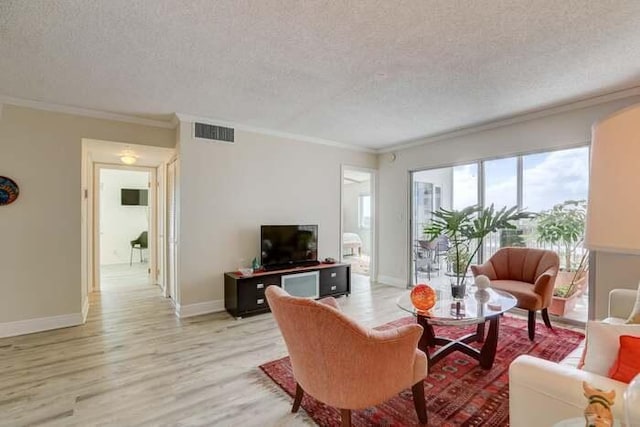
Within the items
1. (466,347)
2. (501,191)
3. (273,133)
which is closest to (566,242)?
(501,191)

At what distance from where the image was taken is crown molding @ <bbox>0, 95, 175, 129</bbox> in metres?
3.34

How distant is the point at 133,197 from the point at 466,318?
9011mm

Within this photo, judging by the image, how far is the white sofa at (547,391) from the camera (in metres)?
1.20

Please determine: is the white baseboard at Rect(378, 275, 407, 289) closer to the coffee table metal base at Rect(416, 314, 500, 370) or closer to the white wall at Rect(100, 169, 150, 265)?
the coffee table metal base at Rect(416, 314, 500, 370)

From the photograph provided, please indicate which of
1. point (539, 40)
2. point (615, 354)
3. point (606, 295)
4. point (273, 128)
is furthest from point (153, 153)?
point (606, 295)

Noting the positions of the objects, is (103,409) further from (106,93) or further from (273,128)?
(273,128)

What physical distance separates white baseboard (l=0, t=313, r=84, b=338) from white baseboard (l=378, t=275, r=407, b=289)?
4605mm

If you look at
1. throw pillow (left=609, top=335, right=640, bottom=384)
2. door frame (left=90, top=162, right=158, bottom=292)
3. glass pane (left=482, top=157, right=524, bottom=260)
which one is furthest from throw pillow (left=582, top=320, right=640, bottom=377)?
door frame (left=90, top=162, right=158, bottom=292)

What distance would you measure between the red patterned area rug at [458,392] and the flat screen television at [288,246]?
5.86ft

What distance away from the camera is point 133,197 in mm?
8555

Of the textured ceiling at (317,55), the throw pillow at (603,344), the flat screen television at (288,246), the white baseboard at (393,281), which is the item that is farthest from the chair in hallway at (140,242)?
the throw pillow at (603,344)

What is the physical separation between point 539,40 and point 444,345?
258 centimetres

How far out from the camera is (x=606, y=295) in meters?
3.20

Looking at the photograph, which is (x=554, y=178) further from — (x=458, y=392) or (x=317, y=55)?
(x=317, y=55)
